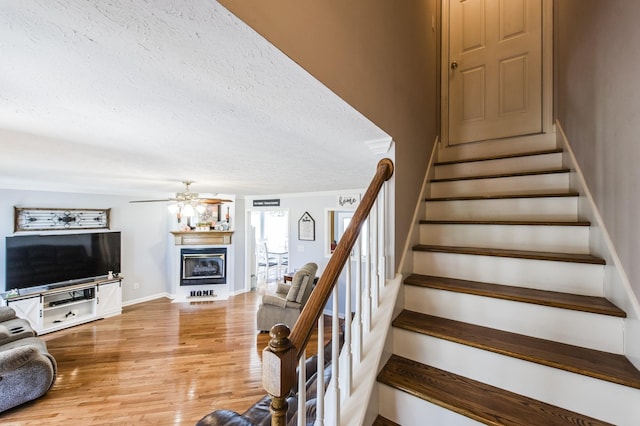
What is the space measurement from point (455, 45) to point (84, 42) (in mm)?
3016

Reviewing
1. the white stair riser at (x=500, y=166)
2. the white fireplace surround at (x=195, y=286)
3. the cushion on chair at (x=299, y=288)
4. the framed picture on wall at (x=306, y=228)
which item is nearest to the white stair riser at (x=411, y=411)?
the white stair riser at (x=500, y=166)

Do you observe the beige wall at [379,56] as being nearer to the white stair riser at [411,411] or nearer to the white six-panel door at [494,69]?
the white six-panel door at [494,69]

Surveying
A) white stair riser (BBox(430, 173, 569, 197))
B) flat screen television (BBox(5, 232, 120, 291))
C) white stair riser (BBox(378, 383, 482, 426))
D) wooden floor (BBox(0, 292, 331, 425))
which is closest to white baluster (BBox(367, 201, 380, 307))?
white stair riser (BBox(378, 383, 482, 426))

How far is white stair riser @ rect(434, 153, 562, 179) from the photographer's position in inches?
78.0

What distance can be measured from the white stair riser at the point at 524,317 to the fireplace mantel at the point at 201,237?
16.4ft

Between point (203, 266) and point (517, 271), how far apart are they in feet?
18.9

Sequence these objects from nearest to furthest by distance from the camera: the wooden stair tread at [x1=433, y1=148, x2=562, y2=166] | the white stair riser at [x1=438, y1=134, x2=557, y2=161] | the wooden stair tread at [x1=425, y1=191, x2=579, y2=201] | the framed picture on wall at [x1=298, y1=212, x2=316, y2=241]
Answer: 1. the wooden stair tread at [x1=425, y1=191, x2=579, y2=201]
2. the wooden stair tread at [x1=433, y1=148, x2=562, y2=166]
3. the white stair riser at [x1=438, y1=134, x2=557, y2=161]
4. the framed picture on wall at [x1=298, y1=212, x2=316, y2=241]

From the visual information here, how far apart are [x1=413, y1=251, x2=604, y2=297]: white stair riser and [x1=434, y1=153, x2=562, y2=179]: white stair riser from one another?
920 millimetres

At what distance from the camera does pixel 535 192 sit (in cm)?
Answer: 187

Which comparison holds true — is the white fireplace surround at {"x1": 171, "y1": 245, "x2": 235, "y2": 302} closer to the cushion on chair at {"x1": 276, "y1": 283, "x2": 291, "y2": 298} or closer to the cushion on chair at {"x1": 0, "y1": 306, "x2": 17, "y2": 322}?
the cushion on chair at {"x1": 276, "y1": 283, "x2": 291, "y2": 298}

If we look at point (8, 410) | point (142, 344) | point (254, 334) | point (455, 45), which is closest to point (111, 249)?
point (142, 344)

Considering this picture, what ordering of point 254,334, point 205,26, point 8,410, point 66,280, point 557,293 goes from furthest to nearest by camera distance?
1. point 66,280
2. point 254,334
3. point 8,410
4. point 557,293
5. point 205,26

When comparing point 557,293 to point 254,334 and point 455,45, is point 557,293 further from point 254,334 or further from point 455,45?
point 254,334

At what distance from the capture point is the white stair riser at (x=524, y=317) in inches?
43.9
